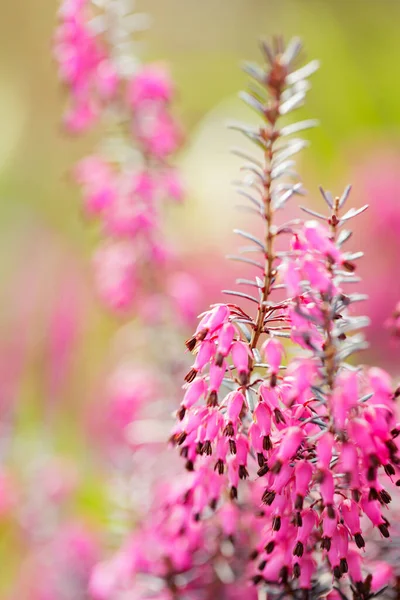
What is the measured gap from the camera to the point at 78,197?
10.5ft

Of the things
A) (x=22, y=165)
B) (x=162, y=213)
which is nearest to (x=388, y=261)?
(x=162, y=213)

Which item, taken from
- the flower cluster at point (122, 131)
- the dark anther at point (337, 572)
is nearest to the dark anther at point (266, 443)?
the dark anther at point (337, 572)

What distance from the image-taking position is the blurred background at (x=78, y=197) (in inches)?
64.4

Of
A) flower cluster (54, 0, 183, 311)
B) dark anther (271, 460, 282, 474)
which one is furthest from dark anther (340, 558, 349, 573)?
flower cluster (54, 0, 183, 311)

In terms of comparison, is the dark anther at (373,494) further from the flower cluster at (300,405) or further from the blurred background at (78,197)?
the blurred background at (78,197)

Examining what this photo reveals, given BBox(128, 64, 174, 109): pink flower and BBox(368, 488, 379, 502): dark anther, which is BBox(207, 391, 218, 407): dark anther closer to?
BBox(368, 488, 379, 502): dark anther

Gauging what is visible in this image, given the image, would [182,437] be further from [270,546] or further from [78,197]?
[78,197]

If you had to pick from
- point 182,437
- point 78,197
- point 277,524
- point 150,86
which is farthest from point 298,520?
point 78,197

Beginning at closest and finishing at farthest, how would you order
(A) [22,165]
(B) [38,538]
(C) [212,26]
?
(B) [38,538] → (A) [22,165] → (C) [212,26]

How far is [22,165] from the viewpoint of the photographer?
3299 mm

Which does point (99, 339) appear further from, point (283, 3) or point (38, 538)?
point (283, 3)

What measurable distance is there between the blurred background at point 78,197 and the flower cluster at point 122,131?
102 millimetres

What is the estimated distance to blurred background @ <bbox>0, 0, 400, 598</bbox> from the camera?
164 cm

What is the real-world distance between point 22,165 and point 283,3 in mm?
1628
